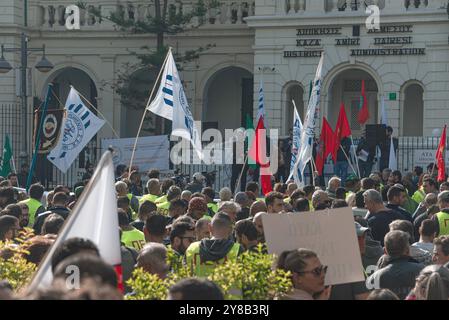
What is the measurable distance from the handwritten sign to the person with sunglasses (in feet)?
1.90

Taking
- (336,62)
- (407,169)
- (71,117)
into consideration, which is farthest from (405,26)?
(71,117)

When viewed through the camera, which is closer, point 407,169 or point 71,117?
point 71,117

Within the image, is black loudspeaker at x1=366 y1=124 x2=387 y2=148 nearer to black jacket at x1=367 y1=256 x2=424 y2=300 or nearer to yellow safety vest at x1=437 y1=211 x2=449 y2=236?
yellow safety vest at x1=437 y1=211 x2=449 y2=236

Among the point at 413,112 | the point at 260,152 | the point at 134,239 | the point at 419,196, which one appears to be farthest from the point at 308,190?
the point at 413,112

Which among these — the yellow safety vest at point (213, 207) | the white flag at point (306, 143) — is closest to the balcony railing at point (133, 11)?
the white flag at point (306, 143)

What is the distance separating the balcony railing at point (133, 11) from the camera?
36.1 m

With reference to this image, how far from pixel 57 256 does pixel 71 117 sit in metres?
14.7

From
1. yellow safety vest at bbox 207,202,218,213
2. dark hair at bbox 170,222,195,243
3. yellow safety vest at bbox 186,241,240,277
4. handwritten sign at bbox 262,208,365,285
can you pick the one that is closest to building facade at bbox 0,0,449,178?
yellow safety vest at bbox 207,202,218,213

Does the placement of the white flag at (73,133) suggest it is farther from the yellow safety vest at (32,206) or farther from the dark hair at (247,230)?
the dark hair at (247,230)

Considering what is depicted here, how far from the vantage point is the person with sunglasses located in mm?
6891

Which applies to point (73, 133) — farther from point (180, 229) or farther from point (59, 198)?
point (180, 229)

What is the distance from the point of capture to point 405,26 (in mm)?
32250

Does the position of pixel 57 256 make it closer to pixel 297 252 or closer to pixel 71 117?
pixel 297 252

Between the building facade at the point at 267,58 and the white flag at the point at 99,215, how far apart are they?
24.5 metres
